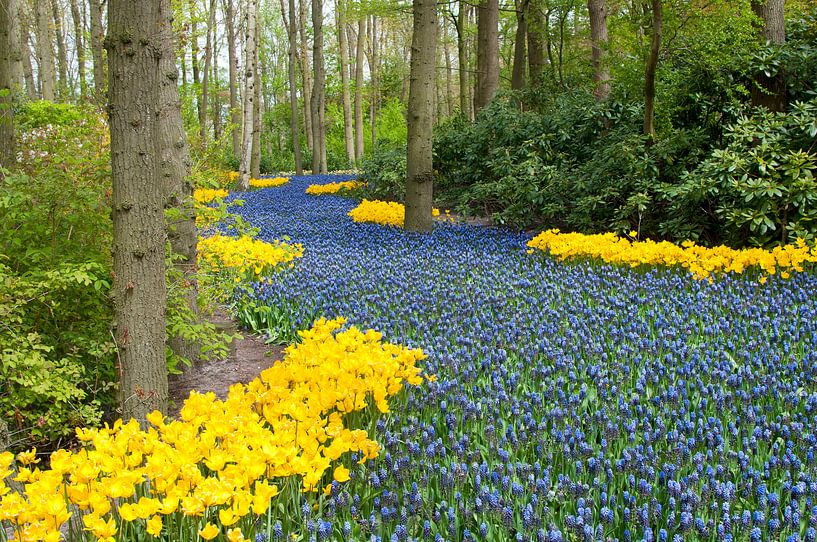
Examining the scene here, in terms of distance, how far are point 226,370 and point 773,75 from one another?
7.19m

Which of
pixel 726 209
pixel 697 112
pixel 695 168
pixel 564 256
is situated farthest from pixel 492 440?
pixel 697 112

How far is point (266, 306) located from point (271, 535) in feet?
12.1

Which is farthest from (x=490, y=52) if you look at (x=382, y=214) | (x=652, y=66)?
(x=652, y=66)

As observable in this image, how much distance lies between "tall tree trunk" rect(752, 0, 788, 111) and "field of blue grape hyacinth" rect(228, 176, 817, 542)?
11.0 ft

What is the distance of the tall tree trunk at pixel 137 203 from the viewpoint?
9.57 feet

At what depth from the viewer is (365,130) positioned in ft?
142

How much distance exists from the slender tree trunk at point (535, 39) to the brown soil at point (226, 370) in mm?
11273

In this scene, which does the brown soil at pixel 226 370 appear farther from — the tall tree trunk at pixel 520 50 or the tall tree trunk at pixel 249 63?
the tall tree trunk at pixel 520 50

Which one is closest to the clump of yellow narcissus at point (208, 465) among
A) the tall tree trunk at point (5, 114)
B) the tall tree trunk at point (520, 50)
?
the tall tree trunk at point (5, 114)

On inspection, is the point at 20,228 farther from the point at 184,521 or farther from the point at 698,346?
the point at 698,346

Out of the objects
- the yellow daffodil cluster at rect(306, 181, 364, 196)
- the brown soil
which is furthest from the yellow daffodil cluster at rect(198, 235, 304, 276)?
Result: the yellow daffodil cluster at rect(306, 181, 364, 196)

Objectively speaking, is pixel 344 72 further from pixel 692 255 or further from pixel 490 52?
pixel 692 255

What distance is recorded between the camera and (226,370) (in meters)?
5.19

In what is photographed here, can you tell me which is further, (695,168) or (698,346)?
(695,168)
